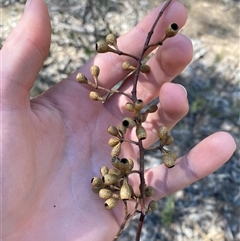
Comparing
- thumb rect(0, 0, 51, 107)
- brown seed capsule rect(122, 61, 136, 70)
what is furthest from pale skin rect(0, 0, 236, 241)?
brown seed capsule rect(122, 61, 136, 70)

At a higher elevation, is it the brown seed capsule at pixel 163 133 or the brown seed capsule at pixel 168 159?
the brown seed capsule at pixel 163 133

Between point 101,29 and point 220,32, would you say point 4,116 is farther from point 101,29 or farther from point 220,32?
point 220,32

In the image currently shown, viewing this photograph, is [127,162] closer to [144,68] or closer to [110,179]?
[110,179]

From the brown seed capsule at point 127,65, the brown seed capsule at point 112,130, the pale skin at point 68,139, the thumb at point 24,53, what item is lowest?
the pale skin at point 68,139

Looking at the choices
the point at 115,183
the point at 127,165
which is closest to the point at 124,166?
the point at 127,165

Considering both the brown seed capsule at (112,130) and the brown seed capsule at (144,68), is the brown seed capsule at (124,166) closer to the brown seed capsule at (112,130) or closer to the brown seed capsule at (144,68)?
the brown seed capsule at (112,130)

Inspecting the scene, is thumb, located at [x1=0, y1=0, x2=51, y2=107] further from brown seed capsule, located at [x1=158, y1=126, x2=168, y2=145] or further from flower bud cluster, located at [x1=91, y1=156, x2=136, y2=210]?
brown seed capsule, located at [x1=158, y1=126, x2=168, y2=145]

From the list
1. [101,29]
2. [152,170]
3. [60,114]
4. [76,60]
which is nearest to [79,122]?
[60,114]

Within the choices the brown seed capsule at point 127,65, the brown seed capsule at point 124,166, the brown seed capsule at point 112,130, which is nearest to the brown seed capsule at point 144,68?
the brown seed capsule at point 127,65
